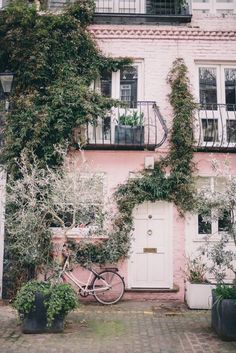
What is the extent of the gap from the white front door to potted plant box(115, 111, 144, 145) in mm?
1781

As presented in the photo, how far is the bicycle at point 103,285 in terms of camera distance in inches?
384

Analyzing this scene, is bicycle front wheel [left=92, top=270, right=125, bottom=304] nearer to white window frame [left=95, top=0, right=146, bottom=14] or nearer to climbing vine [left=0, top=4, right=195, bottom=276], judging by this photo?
climbing vine [left=0, top=4, right=195, bottom=276]

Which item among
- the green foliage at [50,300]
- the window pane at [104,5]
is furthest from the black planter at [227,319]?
the window pane at [104,5]

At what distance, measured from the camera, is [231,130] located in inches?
450

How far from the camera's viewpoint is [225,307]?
7.29 metres

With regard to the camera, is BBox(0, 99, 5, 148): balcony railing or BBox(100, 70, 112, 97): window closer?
BBox(0, 99, 5, 148): balcony railing

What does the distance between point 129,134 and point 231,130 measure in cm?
290

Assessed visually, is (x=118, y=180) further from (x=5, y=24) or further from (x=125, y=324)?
(x=5, y=24)

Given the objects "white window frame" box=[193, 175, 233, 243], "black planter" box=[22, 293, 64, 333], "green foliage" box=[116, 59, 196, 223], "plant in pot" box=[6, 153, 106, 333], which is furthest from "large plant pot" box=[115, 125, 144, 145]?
"black planter" box=[22, 293, 64, 333]

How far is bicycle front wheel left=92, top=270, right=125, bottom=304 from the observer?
9.99 m

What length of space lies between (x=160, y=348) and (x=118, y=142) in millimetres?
5571

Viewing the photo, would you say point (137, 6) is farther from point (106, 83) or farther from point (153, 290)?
point (153, 290)

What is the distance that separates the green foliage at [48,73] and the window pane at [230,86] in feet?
9.77

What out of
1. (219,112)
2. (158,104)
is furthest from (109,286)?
(219,112)
